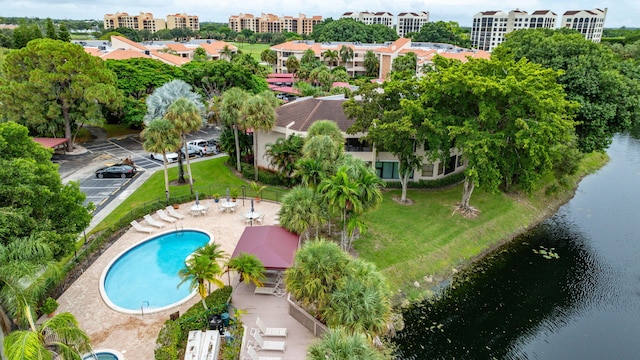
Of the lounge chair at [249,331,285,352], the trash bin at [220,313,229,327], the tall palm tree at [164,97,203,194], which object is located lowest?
the lounge chair at [249,331,285,352]

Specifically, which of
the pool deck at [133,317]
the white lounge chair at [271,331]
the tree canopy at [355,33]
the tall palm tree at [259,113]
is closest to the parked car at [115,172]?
the tall palm tree at [259,113]

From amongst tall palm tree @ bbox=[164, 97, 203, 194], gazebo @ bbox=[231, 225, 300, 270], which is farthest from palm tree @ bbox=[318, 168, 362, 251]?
tall palm tree @ bbox=[164, 97, 203, 194]

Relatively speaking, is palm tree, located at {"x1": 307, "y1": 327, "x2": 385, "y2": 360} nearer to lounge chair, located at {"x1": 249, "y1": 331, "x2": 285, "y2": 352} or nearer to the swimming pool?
lounge chair, located at {"x1": 249, "y1": 331, "x2": 285, "y2": 352}

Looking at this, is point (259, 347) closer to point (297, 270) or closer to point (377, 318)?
point (297, 270)

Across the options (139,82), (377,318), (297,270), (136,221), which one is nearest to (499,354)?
(377,318)

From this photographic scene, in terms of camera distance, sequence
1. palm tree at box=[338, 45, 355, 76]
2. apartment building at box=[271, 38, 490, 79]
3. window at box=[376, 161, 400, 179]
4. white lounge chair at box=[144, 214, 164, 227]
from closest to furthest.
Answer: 1. white lounge chair at box=[144, 214, 164, 227]
2. window at box=[376, 161, 400, 179]
3. apartment building at box=[271, 38, 490, 79]
4. palm tree at box=[338, 45, 355, 76]

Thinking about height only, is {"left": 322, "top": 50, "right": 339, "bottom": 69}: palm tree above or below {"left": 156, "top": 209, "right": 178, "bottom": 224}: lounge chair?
above

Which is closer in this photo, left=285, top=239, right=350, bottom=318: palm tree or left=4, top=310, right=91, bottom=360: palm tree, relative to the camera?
left=4, top=310, right=91, bottom=360: palm tree

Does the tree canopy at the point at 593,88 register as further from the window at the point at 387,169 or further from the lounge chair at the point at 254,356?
the lounge chair at the point at 254,356
